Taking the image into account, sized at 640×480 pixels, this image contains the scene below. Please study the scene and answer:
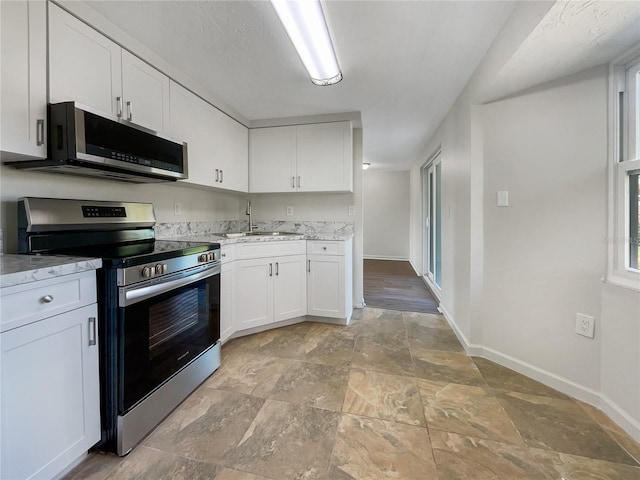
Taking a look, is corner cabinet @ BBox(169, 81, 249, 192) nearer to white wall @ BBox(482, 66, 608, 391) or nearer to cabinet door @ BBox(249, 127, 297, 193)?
cabinet door @ BBox(249, 127, 297, 193)

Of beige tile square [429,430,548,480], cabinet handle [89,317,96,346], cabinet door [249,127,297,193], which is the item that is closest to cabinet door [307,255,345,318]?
cabinet door [249,127,297,193]

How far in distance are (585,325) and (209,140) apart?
10.1 feet

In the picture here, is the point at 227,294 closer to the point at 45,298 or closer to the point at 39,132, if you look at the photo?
the point at 45,298

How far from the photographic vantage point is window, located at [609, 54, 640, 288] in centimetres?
147

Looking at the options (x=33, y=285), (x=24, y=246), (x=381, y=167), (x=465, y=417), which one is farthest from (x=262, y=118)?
Result: (x=381, y=167)

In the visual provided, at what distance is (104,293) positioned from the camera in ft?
4.02

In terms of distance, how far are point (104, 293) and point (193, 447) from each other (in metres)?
0.84

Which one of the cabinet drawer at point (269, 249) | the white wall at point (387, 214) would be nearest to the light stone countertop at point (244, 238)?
the cabinet drawer at point (269, 249)

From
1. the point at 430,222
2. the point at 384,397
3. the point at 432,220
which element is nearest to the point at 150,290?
the point at 384,397

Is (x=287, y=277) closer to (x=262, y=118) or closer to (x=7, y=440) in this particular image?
(x=262, y=118)

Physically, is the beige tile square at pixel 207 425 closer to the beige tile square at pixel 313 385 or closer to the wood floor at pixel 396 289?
the beige tile square at pixel 313 385

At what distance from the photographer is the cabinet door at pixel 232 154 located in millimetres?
2643

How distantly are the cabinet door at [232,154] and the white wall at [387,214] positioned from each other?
4468 mm

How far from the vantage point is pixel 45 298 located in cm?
101
